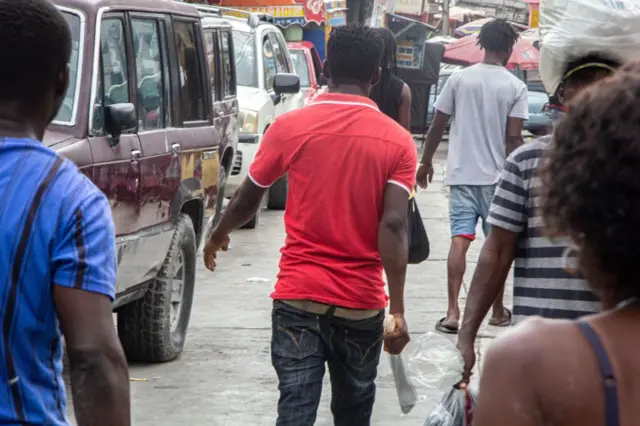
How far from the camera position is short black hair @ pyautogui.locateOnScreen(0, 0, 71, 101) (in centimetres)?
241

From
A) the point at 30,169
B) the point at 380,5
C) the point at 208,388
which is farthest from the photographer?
the point at 380,5

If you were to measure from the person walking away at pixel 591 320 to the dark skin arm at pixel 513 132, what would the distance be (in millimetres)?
6040

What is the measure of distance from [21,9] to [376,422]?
4.16 meters

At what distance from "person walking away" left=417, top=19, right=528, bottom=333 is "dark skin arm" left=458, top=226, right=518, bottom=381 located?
3.92 meters

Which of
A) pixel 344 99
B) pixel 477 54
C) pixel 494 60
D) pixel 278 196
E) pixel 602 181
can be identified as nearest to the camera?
pixel 602 181

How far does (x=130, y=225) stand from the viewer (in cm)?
634

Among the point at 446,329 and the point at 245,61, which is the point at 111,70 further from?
the point at 245,61

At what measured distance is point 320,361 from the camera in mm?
4336

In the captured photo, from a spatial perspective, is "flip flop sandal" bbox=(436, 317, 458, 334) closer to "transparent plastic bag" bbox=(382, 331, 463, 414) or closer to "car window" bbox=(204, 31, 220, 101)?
"car window" bbox=(204, 31, 220, 101)

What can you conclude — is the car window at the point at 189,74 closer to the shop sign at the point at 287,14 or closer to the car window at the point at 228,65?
the car window at the point at 228,65

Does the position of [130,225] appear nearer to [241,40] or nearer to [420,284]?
[420,284]

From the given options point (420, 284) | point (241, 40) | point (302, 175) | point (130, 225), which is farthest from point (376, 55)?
point (241, 40)

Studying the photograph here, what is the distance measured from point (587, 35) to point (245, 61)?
10.1 m

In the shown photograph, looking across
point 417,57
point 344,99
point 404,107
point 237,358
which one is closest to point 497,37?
point 404,107
